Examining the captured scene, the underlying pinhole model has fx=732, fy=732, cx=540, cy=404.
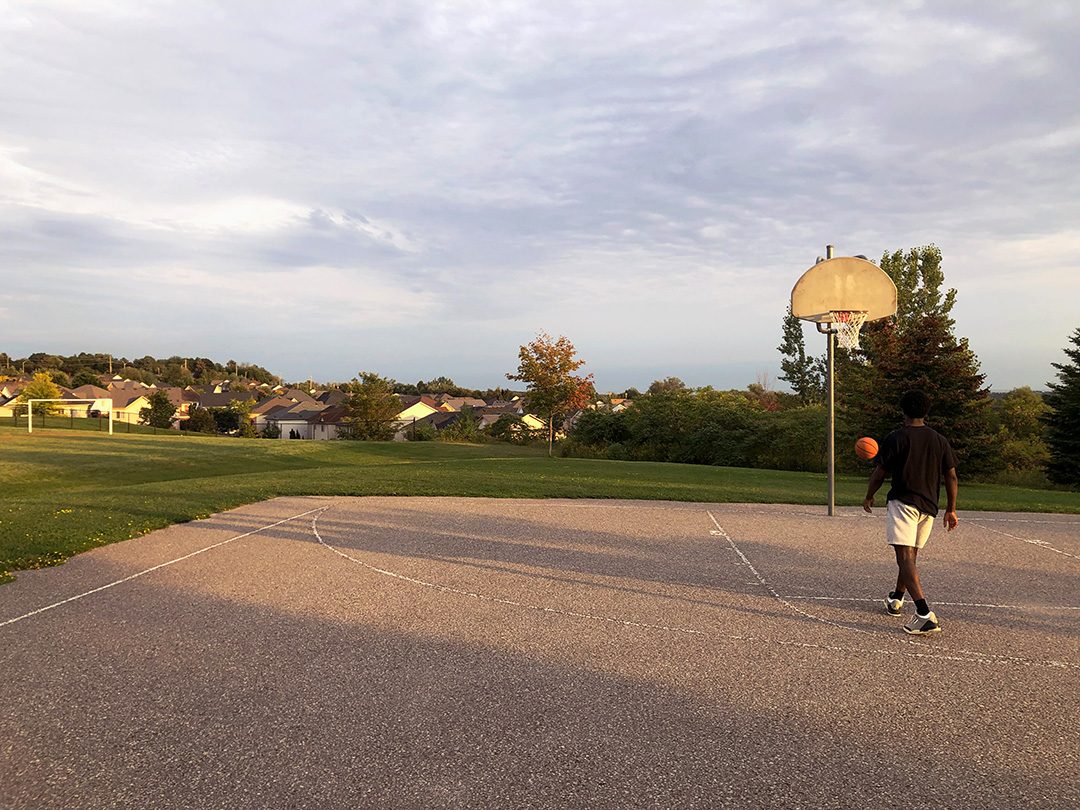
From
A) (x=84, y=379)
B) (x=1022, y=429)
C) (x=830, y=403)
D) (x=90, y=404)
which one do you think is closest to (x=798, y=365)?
(x=1022, y=429)

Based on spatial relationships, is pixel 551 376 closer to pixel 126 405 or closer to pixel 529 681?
pixel 529 681

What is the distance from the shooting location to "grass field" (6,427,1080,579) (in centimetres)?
1098

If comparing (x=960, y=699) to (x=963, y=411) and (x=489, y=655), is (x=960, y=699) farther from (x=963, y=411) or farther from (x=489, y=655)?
(x=963, y=411)

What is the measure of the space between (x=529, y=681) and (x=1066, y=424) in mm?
32766

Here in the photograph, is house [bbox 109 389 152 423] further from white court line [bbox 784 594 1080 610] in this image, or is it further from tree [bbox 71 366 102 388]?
white court line [bbox 784 594 1080 610]

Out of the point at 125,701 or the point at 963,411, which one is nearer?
the point at 125,701

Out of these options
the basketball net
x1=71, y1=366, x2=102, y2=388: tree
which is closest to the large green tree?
the basketball net

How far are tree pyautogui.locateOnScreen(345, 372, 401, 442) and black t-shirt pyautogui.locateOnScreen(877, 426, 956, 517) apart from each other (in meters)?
58.4

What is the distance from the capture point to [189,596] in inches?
285

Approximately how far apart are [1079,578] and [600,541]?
228 inches

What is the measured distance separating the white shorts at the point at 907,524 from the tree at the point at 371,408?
192 feet

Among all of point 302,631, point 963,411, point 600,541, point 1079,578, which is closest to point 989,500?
point 1079,578

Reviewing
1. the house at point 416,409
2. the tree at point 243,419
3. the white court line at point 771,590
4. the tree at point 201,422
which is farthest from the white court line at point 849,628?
the house at point 416,409

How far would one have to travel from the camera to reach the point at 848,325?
1554 centimetres
